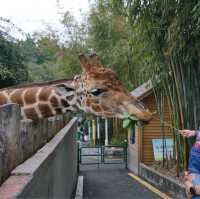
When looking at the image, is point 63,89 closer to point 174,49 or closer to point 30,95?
point 30,95

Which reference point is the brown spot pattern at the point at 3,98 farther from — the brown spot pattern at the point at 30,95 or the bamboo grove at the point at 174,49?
the bamboo grove at the point at 174,49

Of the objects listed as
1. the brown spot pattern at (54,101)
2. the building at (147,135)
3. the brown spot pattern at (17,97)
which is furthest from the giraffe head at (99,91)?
the building at (147,135)

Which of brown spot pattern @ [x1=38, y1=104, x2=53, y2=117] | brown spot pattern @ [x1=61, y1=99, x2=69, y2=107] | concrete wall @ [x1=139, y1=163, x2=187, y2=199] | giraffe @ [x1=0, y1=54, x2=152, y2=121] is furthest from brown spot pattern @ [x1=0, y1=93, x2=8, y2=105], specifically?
concrete wall @ [x1=139, y1=163, x2=187, y2=199]

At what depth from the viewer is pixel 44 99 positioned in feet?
19.6

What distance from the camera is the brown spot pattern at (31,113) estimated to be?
19.3ft

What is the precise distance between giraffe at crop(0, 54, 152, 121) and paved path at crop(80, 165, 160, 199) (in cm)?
612

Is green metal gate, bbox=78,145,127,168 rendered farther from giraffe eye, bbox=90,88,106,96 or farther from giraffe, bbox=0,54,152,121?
giraffe eye, bbox=90,88,106,96

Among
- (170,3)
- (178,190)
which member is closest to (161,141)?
(178,190)

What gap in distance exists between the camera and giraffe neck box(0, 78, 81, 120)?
232 inches

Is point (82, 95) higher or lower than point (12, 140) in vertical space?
higher

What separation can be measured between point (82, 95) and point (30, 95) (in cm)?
60

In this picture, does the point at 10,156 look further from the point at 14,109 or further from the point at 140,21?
the point at 140,21

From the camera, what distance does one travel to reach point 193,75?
33.5ft

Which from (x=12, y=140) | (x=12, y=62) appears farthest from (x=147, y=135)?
(x=12, y=140)
